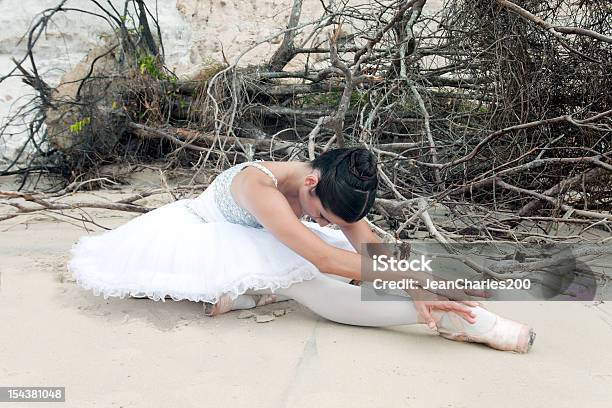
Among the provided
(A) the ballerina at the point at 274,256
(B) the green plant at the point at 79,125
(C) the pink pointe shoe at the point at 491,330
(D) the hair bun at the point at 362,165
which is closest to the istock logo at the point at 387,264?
(A) the ballerina at the point at 274,256

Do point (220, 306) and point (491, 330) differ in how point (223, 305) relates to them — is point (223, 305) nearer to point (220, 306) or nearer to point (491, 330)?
point (220, 306)

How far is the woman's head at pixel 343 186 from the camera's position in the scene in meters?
2.13

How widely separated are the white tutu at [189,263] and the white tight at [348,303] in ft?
0.22

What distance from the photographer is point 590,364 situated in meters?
2.11

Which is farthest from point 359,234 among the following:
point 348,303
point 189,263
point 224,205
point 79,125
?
point 79,125

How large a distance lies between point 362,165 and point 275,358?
0.67 metres

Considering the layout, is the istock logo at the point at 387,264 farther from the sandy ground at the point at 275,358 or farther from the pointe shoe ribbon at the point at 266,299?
the pointe shoe ribbon at the point at 266,299

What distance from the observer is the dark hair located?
2127 mm

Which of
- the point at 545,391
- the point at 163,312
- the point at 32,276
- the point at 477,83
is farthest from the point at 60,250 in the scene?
the point at 477,83

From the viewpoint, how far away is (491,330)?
7.16 ft

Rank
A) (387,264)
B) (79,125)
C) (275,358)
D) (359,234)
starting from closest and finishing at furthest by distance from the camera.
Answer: (275,358) → (387,264) → (359,234) → (79,125)

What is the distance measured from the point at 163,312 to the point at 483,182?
161cm

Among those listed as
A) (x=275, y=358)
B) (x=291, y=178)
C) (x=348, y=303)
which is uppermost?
(x=291, y=178)

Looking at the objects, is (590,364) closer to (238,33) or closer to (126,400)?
(126,400)
